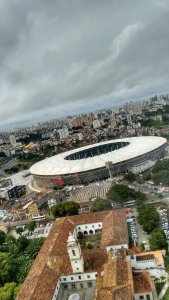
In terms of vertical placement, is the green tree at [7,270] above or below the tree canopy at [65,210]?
below

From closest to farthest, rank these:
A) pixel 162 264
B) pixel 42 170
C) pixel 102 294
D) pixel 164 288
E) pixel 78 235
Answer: pixel 102 294 → pixel 164 288 → pixel 162 264 → pixel 78 235 → pixel 42 170

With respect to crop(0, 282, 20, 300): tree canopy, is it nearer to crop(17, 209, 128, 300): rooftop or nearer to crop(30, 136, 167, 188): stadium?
crop(17, 209, 128, 300): rooftop

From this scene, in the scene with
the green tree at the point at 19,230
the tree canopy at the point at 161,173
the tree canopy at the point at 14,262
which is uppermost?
the tree canopy at the point at 161,173

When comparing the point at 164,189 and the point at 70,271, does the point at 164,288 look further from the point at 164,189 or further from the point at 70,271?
the point at 164,189

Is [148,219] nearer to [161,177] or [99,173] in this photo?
[161,177]

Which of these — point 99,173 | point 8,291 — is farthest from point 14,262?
point 99,173

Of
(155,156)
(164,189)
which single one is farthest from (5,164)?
(164,189)

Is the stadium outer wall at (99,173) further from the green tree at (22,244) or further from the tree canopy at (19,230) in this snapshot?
the green tree at (22,244)

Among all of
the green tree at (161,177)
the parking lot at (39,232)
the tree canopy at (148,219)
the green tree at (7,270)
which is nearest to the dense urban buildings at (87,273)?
the tree canopy at (148,219)
